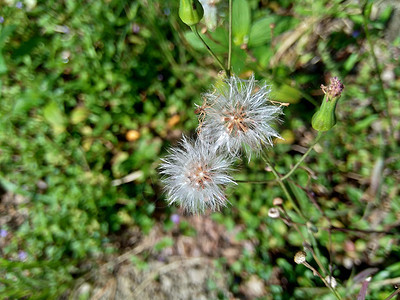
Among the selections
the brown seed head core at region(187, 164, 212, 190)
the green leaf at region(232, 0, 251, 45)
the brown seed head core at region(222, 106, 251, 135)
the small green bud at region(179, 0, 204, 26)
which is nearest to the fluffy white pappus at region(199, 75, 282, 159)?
the brown seed head core at region(222, 106, 251, 135)

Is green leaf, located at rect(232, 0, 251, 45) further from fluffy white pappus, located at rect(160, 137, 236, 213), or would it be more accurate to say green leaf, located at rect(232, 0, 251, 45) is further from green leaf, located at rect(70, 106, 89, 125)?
green leaf, located at rect(70, 106, 89, 125)

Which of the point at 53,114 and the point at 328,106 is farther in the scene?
the point at 53,114

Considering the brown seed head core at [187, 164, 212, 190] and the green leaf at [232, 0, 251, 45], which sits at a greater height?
the green leaf at [232, 0, 251, 45]

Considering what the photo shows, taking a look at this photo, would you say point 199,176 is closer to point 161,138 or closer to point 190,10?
point 190,10

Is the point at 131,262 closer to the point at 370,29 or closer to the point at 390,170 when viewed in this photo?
the point at 390,170

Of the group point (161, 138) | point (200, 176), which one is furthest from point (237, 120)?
point (161, 138)

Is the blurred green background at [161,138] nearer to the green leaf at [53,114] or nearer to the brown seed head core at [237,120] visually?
the green leaf at [53,114]
